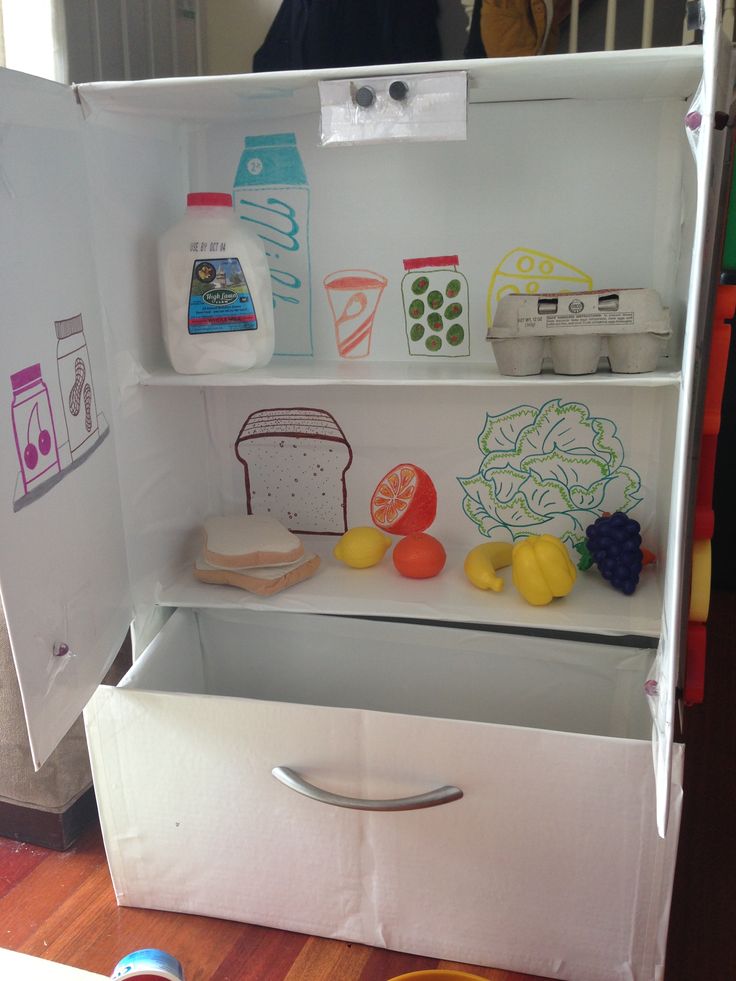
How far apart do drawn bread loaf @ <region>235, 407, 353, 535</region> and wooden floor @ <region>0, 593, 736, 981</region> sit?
2.05 feet

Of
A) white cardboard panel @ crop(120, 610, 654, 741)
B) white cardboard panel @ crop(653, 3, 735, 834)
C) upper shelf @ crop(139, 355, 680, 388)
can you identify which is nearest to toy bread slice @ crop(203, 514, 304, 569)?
white cardboard panel @ crop(120, 610, 654, 741)

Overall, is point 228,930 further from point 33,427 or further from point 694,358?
point 694,358

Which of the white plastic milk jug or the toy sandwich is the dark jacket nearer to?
the white plastic milk jug

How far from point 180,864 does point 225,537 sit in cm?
→ 48

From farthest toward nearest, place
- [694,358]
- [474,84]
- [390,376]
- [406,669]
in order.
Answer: [406,669]
[390,376]
[474,84]
[694,358]

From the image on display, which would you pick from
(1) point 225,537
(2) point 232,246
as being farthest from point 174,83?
(1) point 225,537

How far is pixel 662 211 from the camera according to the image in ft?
4.07

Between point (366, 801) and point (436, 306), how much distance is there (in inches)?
28.4

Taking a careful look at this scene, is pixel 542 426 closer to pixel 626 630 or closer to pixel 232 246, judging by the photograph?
pixel 626 630

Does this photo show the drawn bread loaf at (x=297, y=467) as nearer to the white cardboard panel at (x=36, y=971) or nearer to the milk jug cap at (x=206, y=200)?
the milk jug cap at (x=206, y=200)

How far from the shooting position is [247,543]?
4.40 feet

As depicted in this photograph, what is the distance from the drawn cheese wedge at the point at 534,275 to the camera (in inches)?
50.9

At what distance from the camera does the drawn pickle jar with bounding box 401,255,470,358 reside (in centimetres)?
133

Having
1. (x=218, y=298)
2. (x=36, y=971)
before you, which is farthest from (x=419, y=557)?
(x=36, y=971)
